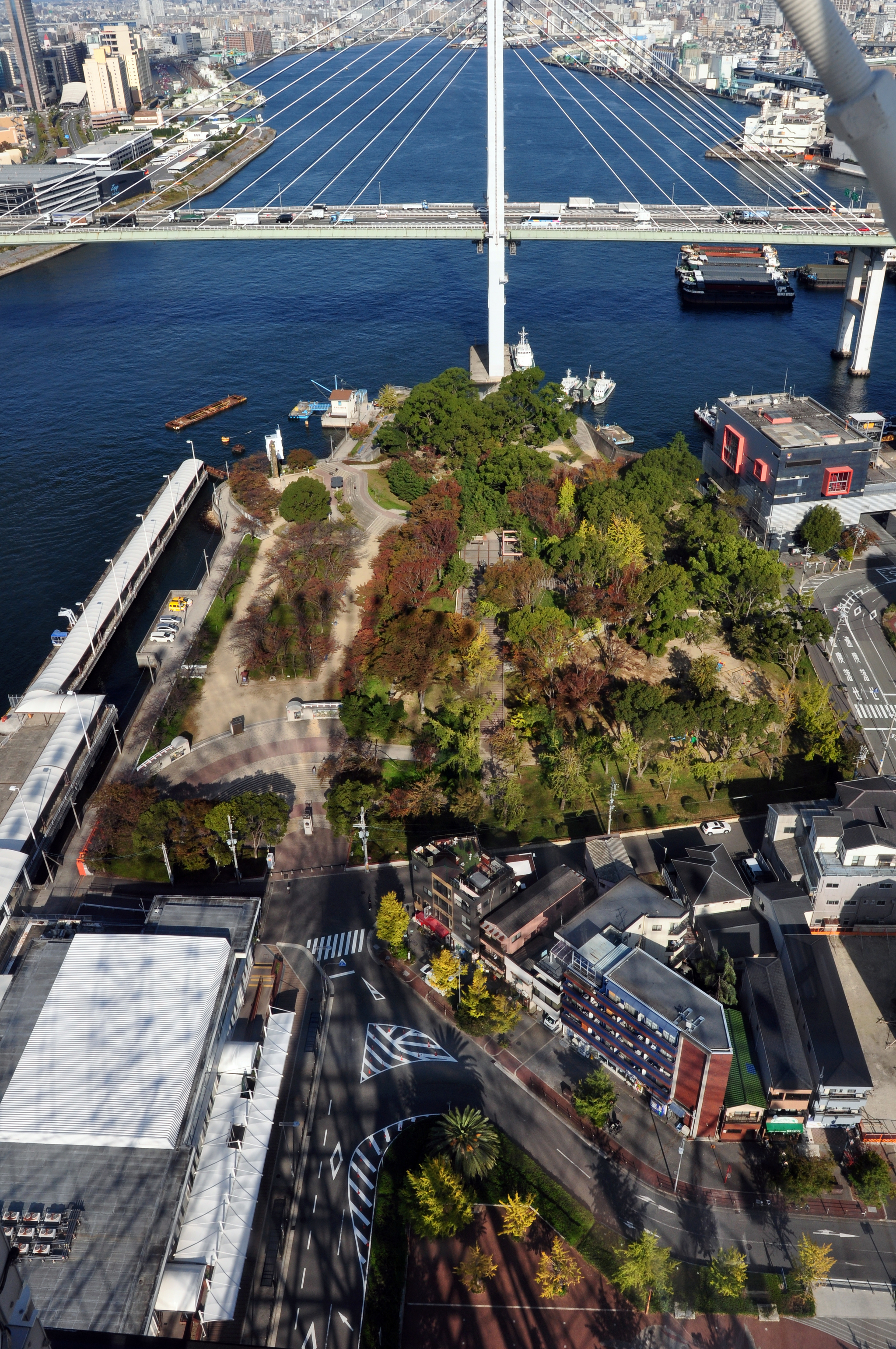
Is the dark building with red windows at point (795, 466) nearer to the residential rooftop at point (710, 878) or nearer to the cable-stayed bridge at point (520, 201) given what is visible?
the cable-stayed bridge at point (520, 201)

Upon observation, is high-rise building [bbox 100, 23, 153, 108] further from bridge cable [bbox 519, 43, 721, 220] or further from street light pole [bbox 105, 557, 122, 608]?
street light pole [bbox 105, 557, 122, 608]

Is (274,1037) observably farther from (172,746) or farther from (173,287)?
(173,287)

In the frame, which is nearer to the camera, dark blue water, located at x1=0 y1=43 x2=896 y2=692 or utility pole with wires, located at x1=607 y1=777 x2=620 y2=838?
utility pole with wires, located at x1=607 y1=777 x2=620 y2=838

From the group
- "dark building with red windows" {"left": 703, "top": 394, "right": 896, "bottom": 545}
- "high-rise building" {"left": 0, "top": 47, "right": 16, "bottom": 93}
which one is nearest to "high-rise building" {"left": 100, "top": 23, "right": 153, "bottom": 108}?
"high-rise building" {"left": 0, "top": 47, "right": 16, "bottom": 93}

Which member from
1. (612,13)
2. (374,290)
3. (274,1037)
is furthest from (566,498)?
(612,13)

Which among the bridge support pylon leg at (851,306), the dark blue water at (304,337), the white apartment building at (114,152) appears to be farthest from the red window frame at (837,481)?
the white apartment building at (114,152)

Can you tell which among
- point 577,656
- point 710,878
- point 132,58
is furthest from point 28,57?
point 710,878
